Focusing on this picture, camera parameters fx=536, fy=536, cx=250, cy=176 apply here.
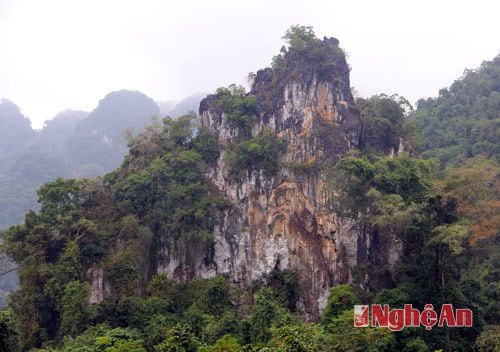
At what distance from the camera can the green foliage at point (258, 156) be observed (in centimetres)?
1916

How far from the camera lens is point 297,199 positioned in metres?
18.8

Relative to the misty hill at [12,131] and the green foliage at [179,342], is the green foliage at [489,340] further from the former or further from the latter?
the misty hill at [12,131]

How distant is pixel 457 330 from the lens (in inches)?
575

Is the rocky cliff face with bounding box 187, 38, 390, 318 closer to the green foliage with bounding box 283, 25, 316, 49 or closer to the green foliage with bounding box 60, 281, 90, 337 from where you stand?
the green foliage with bounding box 283, 25, 316, 49

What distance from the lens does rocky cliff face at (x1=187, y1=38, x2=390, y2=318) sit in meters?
18.3

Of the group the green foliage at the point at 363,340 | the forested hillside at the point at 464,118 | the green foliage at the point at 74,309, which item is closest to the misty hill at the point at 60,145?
the green foliage at the point at 74,309

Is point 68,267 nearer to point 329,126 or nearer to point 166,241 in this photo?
point 166,241

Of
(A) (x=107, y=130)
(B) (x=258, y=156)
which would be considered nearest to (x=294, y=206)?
(B) (x=258, y=156)

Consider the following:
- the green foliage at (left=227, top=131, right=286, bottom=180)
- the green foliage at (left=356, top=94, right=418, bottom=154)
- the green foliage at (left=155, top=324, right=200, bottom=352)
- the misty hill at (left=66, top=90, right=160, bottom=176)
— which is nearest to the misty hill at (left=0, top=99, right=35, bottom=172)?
the misty hill at (left=66, top=90, right=160, bottom=176)

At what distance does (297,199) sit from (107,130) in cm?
3855

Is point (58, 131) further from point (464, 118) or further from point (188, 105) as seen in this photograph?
point (464, 118)

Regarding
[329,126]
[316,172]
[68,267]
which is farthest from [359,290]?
[68,267]

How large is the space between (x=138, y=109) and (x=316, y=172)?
1652 inches

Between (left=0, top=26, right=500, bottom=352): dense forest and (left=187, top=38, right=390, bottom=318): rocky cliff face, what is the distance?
16cm
